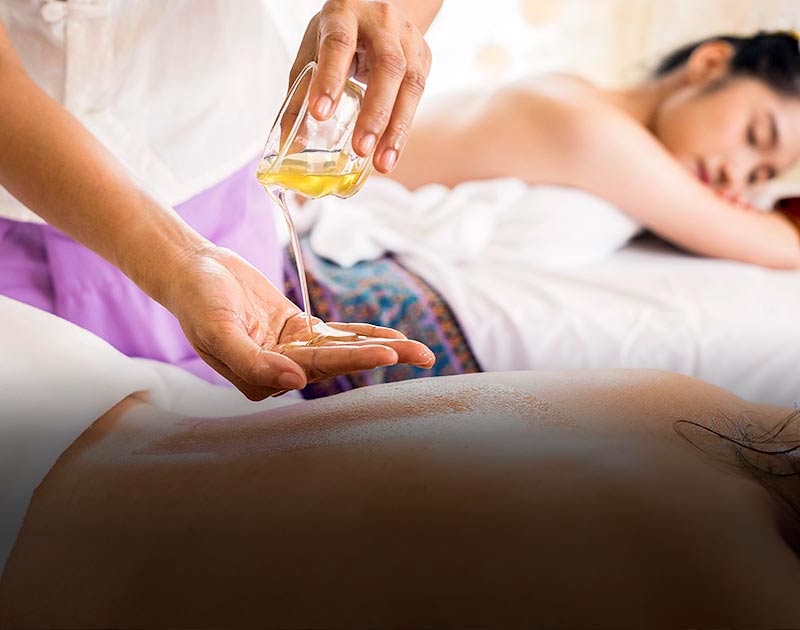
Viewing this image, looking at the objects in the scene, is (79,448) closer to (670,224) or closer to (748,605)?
(748,605)

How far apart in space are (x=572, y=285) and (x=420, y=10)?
2.18 ft

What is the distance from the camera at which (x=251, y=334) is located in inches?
35.7

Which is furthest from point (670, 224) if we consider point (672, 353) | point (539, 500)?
point (539, 500)

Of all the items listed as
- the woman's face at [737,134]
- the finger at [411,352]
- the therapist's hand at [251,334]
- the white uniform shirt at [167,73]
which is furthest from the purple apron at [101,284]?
the woman's face at [737,134]

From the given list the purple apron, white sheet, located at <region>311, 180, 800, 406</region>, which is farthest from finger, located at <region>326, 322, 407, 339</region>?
white sheet, located at <region>311, 180, 800, 406</region>

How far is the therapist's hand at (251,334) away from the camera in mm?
783

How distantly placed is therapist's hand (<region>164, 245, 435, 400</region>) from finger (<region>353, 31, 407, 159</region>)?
0.19 meters

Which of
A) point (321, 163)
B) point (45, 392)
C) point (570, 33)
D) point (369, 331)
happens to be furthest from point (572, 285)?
point (570, 33)

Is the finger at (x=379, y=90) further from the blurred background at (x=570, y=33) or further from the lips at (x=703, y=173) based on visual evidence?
the blurred background at (x=570, y=33)

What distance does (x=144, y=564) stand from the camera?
2.13 feet

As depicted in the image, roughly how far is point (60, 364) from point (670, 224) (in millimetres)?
1357

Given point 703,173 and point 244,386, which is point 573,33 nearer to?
point 703,173

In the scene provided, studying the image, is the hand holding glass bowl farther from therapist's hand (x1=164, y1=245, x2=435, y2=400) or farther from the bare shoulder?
the bare shoulder

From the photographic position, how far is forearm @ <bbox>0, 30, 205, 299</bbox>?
933mm
